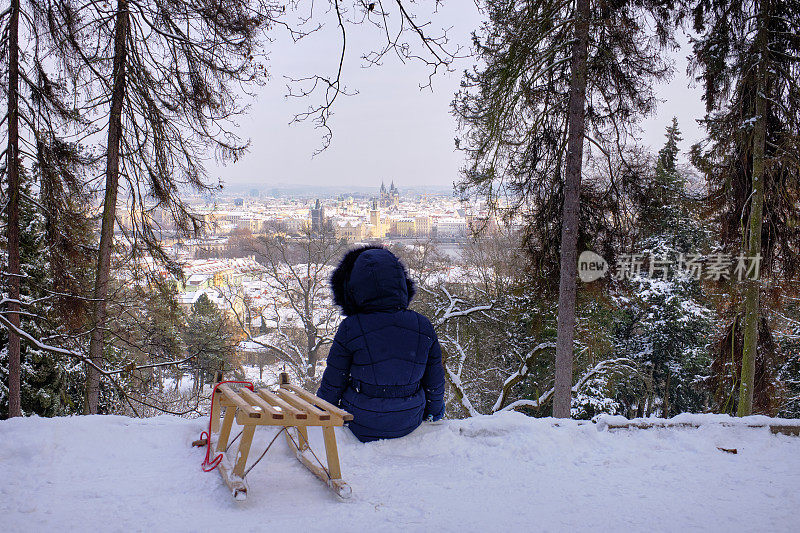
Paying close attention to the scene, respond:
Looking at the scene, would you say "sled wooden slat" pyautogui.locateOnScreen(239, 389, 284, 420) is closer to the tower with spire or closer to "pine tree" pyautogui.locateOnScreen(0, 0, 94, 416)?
"pine tree" pyautogui.locateOnScreen(0, 0, 94, 416)

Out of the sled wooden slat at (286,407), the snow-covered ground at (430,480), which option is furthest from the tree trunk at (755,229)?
the sled wooden slat at (286,407)

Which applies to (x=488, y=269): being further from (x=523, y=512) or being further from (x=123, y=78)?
(x=523, y=512)

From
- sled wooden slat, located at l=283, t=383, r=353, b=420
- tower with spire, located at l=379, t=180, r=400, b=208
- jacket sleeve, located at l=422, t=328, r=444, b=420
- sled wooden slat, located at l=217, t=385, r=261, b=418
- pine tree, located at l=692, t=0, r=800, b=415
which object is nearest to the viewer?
sled wooden slat, located at l=217, t=385, r=261, b=418

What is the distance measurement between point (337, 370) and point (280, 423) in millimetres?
701

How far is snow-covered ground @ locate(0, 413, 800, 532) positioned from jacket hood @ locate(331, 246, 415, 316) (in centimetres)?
107

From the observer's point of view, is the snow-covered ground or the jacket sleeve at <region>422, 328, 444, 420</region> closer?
the snow-covered ground

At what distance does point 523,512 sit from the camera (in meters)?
3.15

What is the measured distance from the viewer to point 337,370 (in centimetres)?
371

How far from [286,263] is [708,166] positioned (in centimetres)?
1506

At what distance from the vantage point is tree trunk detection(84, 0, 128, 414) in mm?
6844

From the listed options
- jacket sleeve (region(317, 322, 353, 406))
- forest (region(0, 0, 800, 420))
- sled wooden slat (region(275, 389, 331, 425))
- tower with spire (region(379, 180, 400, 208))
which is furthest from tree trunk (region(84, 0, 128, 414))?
tower with spire (region(379, 180, 400, 208))

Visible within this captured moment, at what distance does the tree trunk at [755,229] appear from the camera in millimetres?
7848

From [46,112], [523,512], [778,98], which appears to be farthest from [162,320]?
[778,98]

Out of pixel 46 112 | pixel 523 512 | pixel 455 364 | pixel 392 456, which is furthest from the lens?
pixel 455 364
